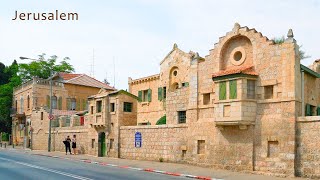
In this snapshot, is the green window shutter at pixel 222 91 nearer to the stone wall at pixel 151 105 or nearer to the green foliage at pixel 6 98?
the stone wall at pixel 151 105

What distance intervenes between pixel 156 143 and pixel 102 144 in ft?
24.4

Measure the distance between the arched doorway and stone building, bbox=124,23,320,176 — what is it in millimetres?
7174

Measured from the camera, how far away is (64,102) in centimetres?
5728

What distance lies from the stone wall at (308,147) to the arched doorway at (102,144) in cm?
1817

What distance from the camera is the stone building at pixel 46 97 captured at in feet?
183

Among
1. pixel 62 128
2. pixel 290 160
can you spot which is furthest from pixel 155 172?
pixel 62 128

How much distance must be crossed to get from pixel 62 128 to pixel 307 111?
2720 cm

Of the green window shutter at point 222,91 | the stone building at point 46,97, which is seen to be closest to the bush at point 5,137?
the stone building at point 46,97

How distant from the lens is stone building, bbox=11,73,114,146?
5566 cm

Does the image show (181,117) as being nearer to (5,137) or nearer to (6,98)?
(5,137)

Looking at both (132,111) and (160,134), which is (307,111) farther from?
(132,111)

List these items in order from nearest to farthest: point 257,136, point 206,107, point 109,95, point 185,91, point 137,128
Result: point 257,136 → point 206,107 → point 185,91 → point 137,128 → point 109,95

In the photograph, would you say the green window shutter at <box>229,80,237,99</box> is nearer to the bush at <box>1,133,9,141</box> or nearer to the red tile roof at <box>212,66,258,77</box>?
the red tile roof at <box>212,66,258,77</box>

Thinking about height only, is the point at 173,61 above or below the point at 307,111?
above
